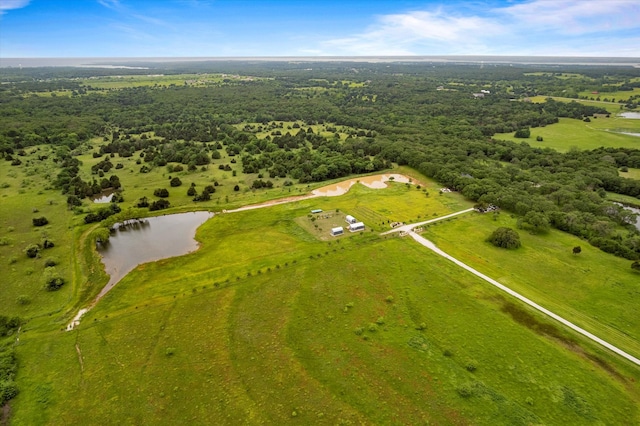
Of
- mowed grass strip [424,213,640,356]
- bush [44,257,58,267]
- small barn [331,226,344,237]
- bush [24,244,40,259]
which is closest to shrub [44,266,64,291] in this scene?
→ bush [44,257,58,267]

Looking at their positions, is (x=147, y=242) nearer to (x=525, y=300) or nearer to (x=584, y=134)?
(x=525, y=300)

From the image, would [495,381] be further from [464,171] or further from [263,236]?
[464,171]

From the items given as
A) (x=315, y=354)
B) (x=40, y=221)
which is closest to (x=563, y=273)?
(x=315, y=354)

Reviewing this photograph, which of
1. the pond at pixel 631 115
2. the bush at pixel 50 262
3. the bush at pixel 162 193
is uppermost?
the pond at pixel 631 115

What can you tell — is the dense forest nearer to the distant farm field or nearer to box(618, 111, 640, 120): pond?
box(618, 111, 640, 120): pond

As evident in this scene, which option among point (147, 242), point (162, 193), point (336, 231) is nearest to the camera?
point (147, 242)

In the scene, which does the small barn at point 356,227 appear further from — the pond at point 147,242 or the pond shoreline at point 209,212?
the pond at point 147,242

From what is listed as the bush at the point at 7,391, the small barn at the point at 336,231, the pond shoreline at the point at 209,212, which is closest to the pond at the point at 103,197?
the pond shoreline at the point at 209,212

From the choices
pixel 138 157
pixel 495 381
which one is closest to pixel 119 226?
pixel 138 157
